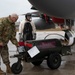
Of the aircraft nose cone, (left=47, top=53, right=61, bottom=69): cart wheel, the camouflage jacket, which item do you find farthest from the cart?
the aircraft nose cone

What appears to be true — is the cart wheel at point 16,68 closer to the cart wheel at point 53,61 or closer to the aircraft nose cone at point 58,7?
the cart wheel at point 53,61

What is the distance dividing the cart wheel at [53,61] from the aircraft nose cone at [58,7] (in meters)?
2.59

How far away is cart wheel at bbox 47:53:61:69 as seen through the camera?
20.4ft

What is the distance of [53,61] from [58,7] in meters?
2.89

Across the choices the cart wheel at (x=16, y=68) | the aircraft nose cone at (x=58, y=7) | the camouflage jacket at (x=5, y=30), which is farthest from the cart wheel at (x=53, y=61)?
the aircraft nose cone at (x=58, y=7)

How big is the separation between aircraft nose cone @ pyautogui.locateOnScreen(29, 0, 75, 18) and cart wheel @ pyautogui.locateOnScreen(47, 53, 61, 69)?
2.59 meters

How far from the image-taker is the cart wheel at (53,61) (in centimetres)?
622

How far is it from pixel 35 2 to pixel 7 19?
2.02 m

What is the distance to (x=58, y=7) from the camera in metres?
3.53

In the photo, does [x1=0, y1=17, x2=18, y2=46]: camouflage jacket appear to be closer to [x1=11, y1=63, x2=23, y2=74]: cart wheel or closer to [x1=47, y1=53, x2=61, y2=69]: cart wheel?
[x1=11, y1=63, x2=23, y2=74]: cart wheel

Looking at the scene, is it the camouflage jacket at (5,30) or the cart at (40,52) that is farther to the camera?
the cart at (40,52)

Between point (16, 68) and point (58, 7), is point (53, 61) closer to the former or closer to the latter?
point (16, 68)

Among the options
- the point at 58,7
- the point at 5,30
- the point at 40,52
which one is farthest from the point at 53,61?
the point at 58,7

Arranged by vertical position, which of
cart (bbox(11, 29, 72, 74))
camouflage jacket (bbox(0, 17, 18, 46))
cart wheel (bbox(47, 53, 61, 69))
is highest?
camouflage jacket (bbox(0, 17, 18, 46))
